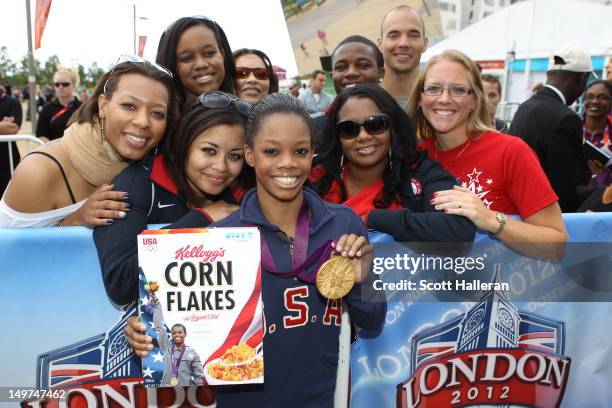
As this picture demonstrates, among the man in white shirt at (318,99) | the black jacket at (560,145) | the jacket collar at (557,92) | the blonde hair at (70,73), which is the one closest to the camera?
the black jacket at (560,145)

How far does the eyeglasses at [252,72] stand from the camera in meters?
3.95

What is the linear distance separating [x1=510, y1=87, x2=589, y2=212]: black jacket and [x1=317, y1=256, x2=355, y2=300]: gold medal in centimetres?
282

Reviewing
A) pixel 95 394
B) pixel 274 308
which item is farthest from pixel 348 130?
pixel 95 394

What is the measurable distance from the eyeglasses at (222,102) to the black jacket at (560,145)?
9.12 ft

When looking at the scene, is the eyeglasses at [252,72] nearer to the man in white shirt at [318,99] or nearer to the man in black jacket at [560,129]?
the man in black jacket at [560,129]

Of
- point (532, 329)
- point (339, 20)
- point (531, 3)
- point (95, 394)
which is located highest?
point (531, 3)

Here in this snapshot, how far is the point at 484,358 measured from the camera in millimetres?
2699

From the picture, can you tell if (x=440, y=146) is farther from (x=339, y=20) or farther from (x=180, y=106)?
(x=339, y=20)

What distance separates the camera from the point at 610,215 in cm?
271

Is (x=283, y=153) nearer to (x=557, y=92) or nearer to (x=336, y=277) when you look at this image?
(x=336, y=277)

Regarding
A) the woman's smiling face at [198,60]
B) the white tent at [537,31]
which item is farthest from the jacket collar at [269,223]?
the white tent at [537,31]

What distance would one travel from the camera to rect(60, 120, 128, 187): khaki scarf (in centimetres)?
256

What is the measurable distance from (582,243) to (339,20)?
4.96m

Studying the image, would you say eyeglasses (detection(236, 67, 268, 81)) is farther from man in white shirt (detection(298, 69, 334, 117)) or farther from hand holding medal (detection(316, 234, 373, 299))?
Result: man in white shirt (detection(298, 69, 334, 117))
